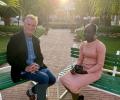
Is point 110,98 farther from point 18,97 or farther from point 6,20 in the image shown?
point 6,20

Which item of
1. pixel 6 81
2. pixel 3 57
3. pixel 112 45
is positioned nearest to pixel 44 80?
pixel 6 81

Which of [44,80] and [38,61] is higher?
[38,61]

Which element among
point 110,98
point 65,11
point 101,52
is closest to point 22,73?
point 101,52

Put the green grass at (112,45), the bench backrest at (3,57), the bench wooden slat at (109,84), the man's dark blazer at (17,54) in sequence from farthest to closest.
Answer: the green grass at (112,45) → the bench backrest at (3,57) → the man's dark blazer at (17,54) → the bench wooden slat at (109,84)

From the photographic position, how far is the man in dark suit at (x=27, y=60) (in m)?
6.02

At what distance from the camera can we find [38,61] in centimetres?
643

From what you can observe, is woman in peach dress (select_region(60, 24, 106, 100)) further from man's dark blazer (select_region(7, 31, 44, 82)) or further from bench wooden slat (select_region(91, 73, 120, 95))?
man's dark blazer (select_region(7, 31, 44, 82))

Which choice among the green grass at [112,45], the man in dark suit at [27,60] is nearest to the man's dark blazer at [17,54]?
→ the man in dark suit at [27,60]

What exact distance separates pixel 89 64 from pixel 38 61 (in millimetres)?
980

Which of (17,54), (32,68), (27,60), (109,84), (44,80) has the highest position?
(17,54)

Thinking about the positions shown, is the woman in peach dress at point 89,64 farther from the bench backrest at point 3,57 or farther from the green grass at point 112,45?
the green grass at point 112,45

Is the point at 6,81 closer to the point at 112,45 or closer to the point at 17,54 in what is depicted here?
the point at 17,54

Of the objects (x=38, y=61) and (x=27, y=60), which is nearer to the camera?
(x=27, y=60)

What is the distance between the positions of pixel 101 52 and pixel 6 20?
27242 millimetres
